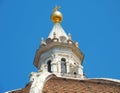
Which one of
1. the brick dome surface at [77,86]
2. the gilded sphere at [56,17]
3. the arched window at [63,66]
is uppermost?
the gilded sphere at [56,17]

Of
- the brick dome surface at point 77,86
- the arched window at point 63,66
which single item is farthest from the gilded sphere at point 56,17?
the brick dome surface at point 77,86

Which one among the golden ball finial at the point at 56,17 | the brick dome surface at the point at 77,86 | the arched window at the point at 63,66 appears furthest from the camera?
the golden ball finial at the point at 56,17

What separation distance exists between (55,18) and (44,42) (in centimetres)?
342

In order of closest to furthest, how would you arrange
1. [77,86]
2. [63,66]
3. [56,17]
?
1. [77,86]
2. [63,66]
3. [56,17]

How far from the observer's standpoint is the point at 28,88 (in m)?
17.0

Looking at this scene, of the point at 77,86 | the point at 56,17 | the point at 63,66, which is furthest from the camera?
the point at 56,17

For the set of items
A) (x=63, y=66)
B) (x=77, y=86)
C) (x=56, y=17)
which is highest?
(x=56, y=17)

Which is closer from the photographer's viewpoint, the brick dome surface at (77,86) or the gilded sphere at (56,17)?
the brick dome surface at (77,86)

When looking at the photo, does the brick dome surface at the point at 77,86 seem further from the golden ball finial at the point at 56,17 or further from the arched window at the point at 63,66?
the golden ball finial at the point at 56,17

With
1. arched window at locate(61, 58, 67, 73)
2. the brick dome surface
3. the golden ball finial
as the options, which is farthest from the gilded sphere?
the brick dome surface

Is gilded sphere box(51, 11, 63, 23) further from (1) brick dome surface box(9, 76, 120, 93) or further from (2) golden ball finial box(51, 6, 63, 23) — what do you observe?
(1) brick dome surface box(9, 76, 120, 93)

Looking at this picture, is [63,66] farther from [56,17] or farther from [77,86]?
[77,86]

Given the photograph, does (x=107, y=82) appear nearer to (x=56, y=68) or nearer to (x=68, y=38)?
(x=56, y=68)

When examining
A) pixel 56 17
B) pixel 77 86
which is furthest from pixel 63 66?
pixel 77 86
